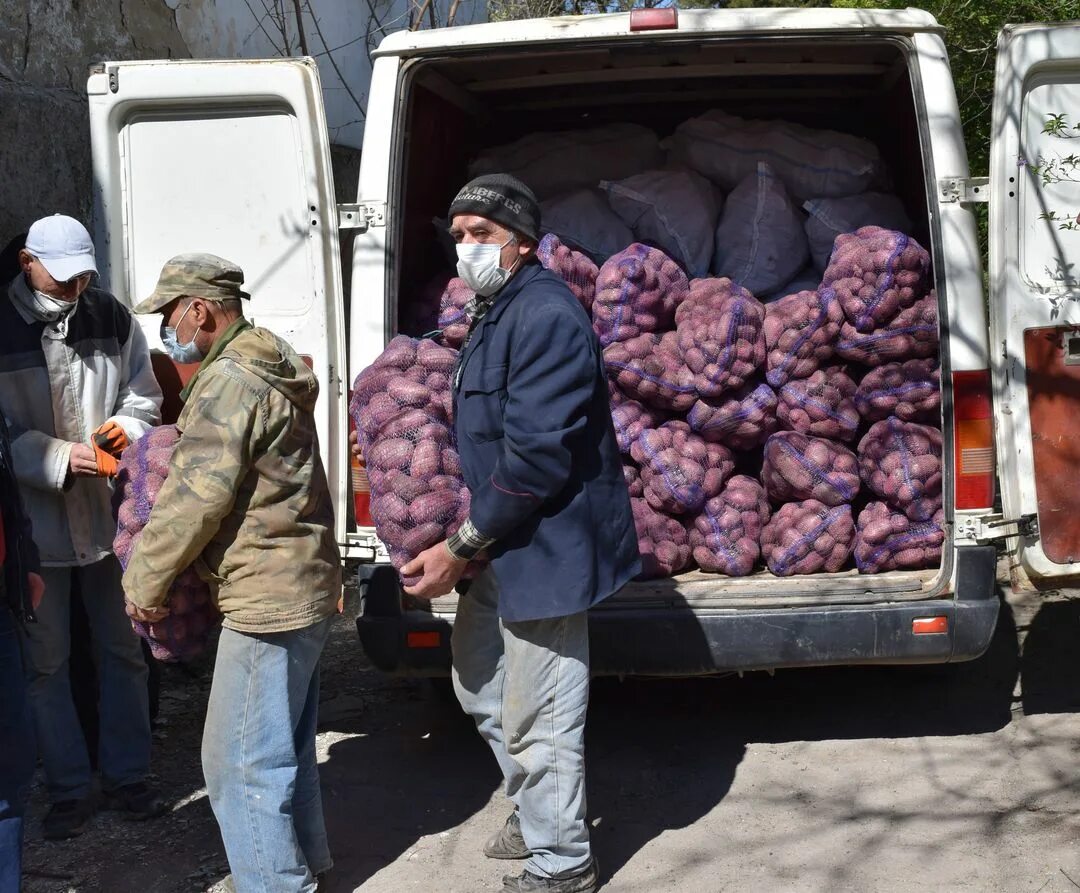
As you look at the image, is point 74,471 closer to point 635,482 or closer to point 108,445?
point 108,445

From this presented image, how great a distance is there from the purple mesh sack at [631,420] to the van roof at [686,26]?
4.09 feet

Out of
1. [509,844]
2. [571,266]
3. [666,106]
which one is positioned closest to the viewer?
[509,844]

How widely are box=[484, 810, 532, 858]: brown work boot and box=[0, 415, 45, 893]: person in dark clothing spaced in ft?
4.16

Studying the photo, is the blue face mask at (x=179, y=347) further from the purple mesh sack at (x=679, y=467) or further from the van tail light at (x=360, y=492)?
the purple mesh sack at (x=679, y=467)

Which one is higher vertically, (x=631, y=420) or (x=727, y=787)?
(x=631, y=420)

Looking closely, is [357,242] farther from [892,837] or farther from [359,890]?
[892,837]

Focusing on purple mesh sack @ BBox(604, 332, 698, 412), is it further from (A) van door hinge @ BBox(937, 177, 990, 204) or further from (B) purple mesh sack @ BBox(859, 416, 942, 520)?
(A) van door hinge @ BBox(937, 177, 990, 204)

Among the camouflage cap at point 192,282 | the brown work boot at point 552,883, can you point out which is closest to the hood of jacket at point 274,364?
the camouflage cap at point 192,282

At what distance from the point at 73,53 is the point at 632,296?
3.13 m

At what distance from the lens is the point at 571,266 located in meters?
4.63

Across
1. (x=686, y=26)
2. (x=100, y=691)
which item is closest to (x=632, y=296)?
(x=686, y=26)

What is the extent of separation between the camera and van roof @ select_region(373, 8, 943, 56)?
388 centimetres

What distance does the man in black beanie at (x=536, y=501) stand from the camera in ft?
10.2

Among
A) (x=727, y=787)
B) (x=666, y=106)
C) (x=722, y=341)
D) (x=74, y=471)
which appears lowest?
(x=727, y=787)
